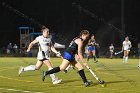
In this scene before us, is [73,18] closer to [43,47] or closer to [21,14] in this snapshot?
[21,14]

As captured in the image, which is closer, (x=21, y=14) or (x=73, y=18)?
(x=73, y=18)

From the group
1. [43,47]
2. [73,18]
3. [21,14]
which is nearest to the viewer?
[43,47]

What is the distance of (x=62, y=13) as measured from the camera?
184ft

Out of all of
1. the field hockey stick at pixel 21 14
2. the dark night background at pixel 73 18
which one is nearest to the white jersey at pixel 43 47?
the dark night background at pixel 73 18

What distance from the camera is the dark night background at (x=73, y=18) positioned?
171 ft

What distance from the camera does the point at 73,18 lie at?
55344mm

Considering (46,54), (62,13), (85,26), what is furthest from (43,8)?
(46,54)

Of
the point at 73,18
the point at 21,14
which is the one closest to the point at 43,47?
the point at 73,18

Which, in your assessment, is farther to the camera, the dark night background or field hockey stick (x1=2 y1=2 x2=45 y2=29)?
field hockey stick (x1=2 y1=2 x2=45 y2=29)

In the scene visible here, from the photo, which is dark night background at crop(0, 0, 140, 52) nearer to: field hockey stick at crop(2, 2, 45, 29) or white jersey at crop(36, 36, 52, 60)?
field hockey stick at crop(2, 2, 45, 29)

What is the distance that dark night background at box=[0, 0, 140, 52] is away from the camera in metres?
52.1

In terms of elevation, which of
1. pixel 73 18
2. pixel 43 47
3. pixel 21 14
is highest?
pixel 21 14

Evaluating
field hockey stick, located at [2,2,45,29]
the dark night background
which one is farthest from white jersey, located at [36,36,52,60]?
field hockey stick, located at [2,2,45,29]

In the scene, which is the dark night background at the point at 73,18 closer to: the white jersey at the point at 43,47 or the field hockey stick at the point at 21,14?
the field hockey stick at the point at 21,14
